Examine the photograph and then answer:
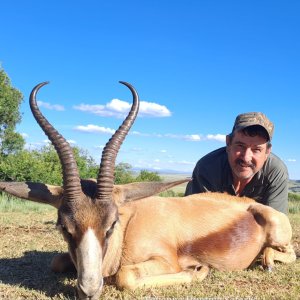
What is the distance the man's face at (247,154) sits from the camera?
7.53 metres

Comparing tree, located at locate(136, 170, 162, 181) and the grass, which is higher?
tree, located at locate(136, 170, 162, 181)

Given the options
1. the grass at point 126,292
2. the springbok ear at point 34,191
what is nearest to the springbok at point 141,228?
the springbok ear at point 34,191

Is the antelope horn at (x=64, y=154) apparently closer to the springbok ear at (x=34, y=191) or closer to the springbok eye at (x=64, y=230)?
the springbok eye at (x=64, y=230)

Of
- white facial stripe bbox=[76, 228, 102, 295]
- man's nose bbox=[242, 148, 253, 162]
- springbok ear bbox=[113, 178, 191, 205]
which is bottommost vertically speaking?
white facial stripe bbox=[76, 228, 102, 295]

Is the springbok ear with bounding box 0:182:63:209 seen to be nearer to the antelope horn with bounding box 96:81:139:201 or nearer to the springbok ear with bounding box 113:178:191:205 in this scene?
the antelope horn with bounding box 96:81:139:201

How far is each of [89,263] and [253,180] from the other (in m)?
4.26

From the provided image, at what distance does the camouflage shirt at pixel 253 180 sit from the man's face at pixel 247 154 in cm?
36

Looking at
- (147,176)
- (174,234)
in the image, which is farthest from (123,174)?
(174,234)

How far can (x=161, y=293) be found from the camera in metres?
5.34

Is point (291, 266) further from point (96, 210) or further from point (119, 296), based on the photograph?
point (96, 210)

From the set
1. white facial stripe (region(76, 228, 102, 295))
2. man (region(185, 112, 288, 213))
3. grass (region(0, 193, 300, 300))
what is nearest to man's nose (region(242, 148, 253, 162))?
man (region(185, 112, 288, 213))

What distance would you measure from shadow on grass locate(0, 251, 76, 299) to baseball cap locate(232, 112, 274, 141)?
360 centimetres

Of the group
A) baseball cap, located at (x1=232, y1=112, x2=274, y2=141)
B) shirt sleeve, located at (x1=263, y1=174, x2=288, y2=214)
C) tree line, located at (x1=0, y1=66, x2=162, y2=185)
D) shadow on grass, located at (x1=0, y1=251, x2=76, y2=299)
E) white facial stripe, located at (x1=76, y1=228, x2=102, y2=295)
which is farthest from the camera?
tree line, located at (x1=0, y1=66, x2=162, y2=185)

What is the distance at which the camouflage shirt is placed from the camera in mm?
7977
